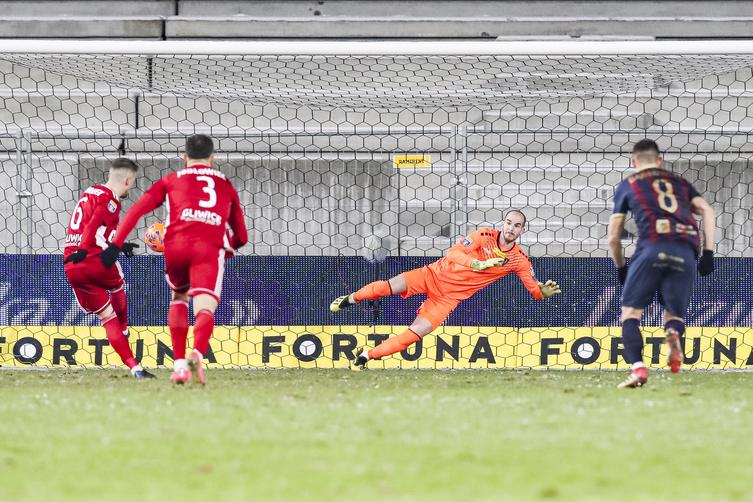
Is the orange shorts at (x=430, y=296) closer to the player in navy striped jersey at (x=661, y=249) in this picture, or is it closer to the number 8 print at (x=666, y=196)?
the player in navy striped jersey at (x=661, y=249)

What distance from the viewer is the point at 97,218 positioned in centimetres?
807

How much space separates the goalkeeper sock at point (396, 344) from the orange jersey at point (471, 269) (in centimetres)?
47

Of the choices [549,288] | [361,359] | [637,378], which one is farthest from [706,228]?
[361,359]

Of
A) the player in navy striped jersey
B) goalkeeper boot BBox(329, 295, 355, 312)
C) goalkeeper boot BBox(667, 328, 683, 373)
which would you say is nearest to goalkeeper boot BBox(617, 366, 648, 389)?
the player in navy striped jersey

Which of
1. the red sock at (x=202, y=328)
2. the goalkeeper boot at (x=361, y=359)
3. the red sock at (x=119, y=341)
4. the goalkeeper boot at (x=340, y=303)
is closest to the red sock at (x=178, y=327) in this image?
the red sock at (x=202, y=328)

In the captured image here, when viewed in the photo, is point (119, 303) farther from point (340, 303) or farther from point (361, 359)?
point (361, 359)

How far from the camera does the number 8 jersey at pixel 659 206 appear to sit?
696 cm

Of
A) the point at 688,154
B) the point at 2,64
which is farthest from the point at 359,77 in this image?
the point at 2,64

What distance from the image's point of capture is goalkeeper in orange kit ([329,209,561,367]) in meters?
9.07

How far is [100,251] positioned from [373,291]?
7.58ft

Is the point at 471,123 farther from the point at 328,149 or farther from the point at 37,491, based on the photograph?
the point at 37,491

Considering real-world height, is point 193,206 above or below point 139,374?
above

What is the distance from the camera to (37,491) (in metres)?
3.27

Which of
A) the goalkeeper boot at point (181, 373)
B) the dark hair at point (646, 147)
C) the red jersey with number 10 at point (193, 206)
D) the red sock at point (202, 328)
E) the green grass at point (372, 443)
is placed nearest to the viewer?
the green grass at point (372, 443)
